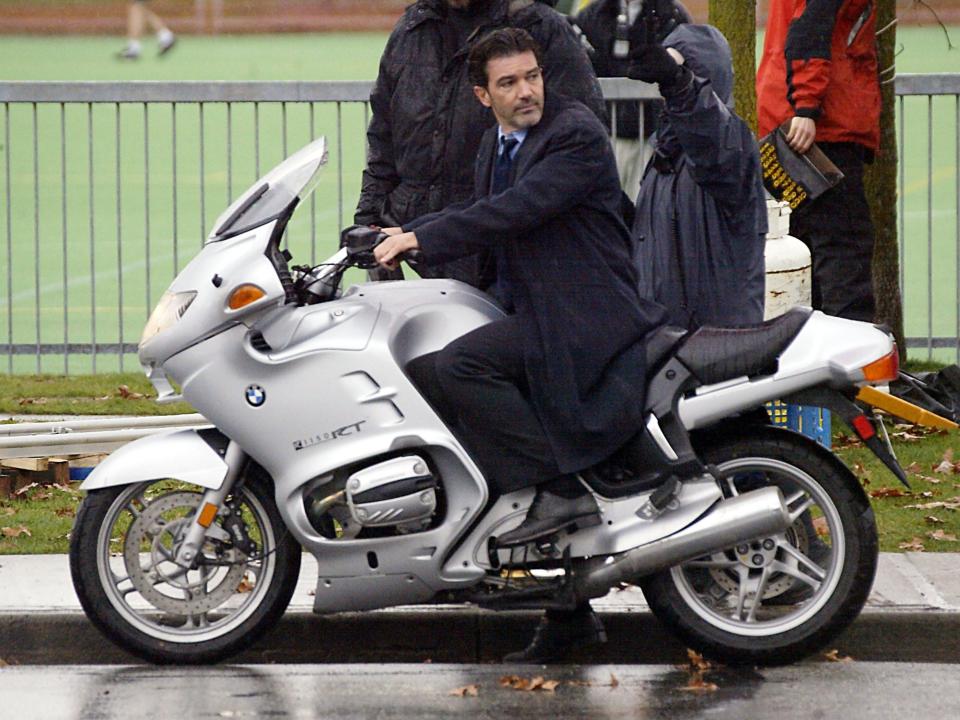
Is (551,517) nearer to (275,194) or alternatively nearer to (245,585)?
(245,585)

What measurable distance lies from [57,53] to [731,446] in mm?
35475

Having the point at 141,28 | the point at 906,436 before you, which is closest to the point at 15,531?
the point at 906,436

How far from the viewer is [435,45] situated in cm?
654

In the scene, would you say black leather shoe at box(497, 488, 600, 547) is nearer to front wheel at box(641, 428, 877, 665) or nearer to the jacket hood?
front wheel at box(641, 428, 877, 665)

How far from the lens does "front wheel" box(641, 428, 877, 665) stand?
17.8ft

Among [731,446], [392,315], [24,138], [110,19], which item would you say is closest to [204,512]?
[392,315]

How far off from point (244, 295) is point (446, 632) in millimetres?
1300

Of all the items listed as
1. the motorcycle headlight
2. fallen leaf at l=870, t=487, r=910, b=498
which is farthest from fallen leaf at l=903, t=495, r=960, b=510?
the motorcycle headlight

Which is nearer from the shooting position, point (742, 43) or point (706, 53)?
point (706, 53)

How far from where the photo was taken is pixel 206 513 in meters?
5.50

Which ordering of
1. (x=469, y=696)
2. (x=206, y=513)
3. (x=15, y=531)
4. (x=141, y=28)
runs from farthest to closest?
(x=141, y=28) → (x=15, y=531) → (x=206, y=513) → (x=469, y=696)

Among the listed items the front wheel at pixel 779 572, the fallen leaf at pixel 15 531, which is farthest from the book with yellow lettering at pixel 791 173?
the fallen leaf at pixel 15 531

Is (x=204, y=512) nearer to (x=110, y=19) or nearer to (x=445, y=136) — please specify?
(x=445, y=136)

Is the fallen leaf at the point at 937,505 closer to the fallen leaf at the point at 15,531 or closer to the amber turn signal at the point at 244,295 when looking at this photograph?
the amber turn signal at the point at 244,295
